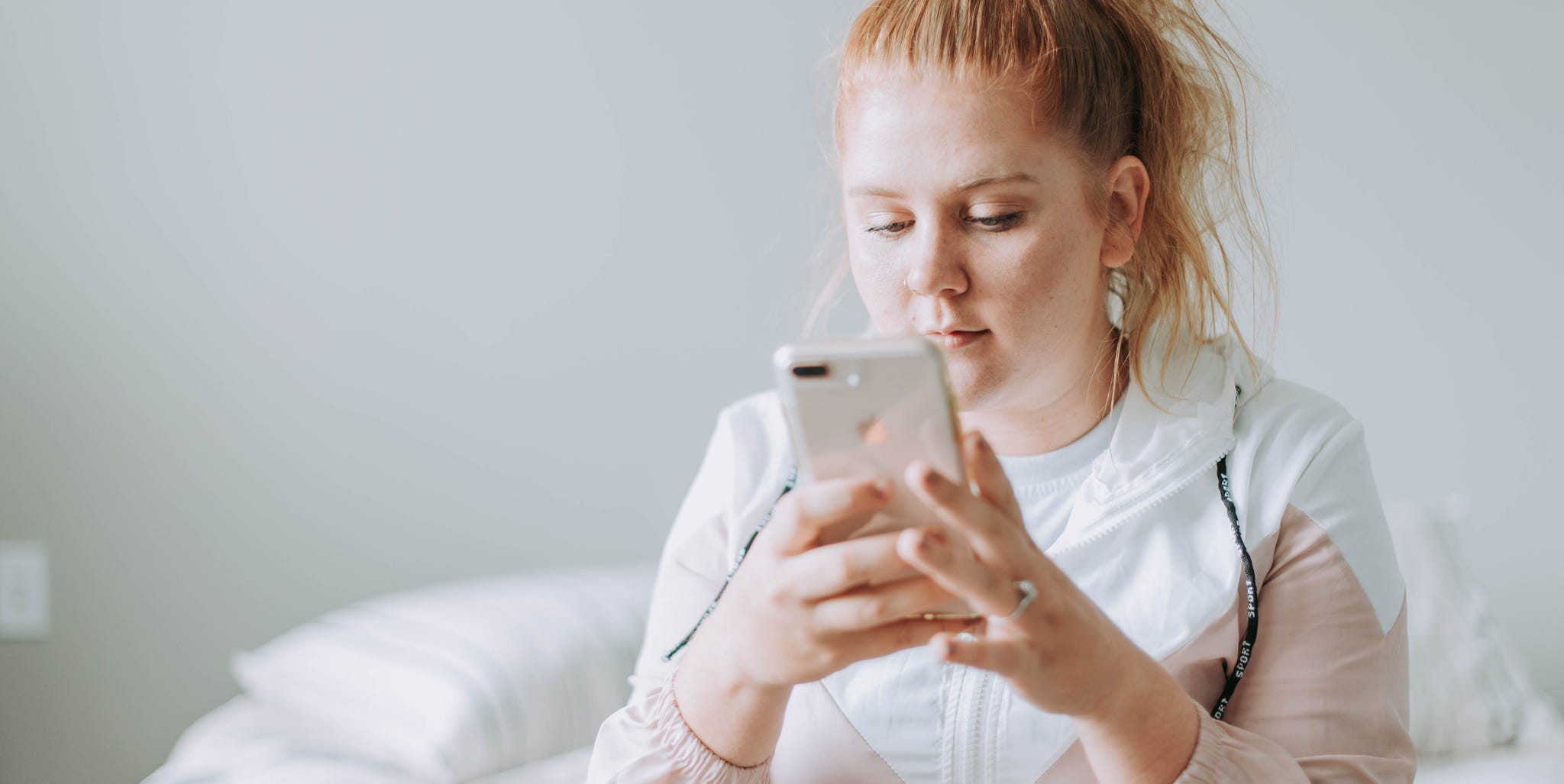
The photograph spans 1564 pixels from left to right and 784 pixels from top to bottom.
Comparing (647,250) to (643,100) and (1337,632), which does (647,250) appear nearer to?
(643,100)

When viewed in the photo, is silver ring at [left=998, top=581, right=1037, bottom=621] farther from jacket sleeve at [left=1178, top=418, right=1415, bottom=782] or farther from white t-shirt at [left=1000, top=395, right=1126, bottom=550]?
white t-shirt at [left=1000, top=395, right=1126, bottom=550]

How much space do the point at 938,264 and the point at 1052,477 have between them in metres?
0.24

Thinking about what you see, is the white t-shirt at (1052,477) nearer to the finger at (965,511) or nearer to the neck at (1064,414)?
the neck at (1064,414)

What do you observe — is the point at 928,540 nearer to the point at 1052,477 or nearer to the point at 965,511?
the point at 965,511

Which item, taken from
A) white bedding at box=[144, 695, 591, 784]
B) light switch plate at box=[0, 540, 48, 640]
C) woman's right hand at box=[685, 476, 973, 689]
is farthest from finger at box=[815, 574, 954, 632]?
light switch plate at box=[0, 540, 48, 640]

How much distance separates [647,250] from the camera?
1.65 meters

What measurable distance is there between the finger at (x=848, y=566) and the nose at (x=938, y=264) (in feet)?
0.84

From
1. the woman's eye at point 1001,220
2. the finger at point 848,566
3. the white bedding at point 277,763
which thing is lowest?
the white bedding at point 277,763

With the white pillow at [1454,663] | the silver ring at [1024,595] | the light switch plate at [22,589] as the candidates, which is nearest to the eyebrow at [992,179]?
the silver ring at [1024,595]

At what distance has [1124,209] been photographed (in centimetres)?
92

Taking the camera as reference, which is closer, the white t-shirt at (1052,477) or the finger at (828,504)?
the finger at (828,504)

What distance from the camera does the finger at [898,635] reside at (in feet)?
2.04

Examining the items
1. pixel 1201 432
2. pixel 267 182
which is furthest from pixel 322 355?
pixel 1201 432

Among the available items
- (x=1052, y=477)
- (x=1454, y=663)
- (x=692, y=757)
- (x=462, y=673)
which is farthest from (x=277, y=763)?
(x=1454, y=663)
